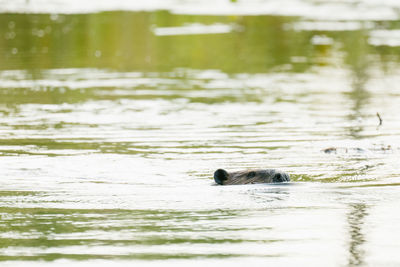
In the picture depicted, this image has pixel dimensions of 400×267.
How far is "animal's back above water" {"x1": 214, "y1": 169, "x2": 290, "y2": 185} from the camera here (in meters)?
10.4

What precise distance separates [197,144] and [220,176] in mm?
3139

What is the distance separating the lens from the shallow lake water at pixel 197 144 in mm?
8039

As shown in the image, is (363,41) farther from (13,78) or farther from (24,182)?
(24,182)

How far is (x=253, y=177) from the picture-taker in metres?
10.4

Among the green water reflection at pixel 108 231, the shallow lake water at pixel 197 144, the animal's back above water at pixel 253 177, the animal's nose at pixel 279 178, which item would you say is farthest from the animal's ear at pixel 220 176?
the green water reflection at pixel 108 231

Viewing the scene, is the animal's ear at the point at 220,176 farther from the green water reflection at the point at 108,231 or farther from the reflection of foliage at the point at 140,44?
the reflection of foliage at the point at 140,44

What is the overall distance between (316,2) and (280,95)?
78.5 feet

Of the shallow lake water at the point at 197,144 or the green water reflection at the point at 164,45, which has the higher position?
the green water reflection at the point at 164,45

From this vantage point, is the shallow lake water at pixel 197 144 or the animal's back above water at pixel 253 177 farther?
the animal's back above water at pixel 253 177

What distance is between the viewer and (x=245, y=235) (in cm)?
821

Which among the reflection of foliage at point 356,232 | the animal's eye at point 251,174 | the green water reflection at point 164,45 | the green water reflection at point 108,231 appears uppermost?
the green water reflection at point 164,45

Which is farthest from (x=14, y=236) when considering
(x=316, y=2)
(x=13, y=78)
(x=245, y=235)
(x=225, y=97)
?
(x=316, y=2)

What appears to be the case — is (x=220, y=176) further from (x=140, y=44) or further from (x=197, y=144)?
(x=140, y=44)

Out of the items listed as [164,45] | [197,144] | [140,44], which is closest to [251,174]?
[197,144]
